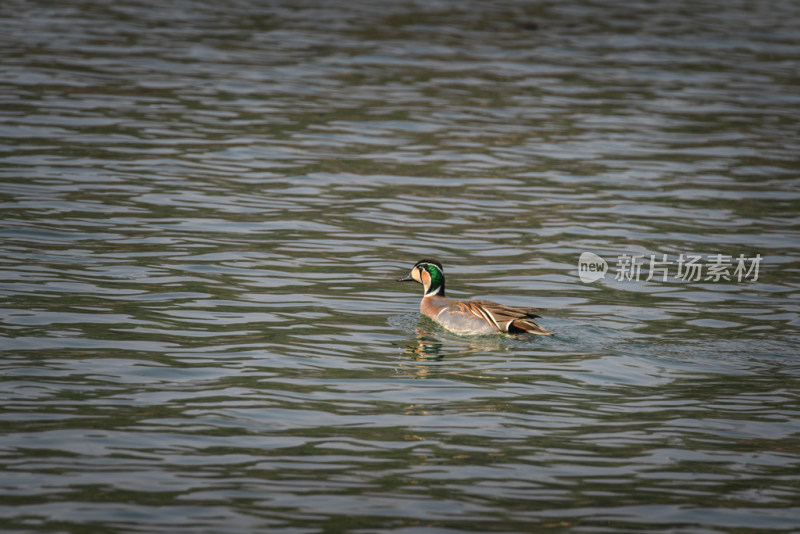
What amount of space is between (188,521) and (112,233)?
8.49 metres

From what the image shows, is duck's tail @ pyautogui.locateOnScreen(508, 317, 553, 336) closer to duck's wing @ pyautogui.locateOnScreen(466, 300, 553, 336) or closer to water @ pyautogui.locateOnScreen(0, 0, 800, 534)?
duck's wing @ pyautogui.locateOnScreen(466, 300, 553, 336)

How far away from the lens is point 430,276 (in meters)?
12.8

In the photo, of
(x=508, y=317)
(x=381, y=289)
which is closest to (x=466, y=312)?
(x=508, y=317)

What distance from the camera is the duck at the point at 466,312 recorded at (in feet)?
38.0

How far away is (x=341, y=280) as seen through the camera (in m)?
13.9

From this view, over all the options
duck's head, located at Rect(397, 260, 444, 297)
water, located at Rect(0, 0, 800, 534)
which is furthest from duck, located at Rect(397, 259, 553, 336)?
water, located at Rect(0, 0, 800, 534)

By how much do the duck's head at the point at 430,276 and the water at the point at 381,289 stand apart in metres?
0.63

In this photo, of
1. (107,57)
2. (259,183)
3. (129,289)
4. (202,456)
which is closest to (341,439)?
(202,456)

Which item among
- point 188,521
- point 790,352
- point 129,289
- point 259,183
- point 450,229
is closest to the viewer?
point 188,521

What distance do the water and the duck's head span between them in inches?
24.6

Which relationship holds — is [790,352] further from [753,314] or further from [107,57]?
[107,57]

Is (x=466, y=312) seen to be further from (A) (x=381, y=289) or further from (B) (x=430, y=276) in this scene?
(A) (x=381, y=289)

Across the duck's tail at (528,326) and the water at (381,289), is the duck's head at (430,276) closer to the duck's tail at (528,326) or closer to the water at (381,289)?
the water at (381,289)

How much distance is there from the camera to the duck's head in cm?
1278
